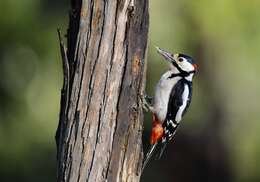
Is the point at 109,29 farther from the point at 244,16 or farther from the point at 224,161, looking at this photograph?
the point at 224,161

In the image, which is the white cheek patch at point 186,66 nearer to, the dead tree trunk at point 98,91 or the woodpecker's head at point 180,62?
the woodpecker's head at point 180,62

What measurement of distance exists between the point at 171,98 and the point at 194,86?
13.3 feet

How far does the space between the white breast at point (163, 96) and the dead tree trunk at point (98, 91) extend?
4.80 ft

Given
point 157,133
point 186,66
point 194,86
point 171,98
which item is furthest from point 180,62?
point 194,86

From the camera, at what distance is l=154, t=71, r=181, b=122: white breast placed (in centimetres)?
702

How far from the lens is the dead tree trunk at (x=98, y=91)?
5449mm

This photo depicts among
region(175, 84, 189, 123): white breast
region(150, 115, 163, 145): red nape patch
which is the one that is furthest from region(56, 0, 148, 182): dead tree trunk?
region(175, 84, 189, 123): white breast

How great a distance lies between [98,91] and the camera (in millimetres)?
5457

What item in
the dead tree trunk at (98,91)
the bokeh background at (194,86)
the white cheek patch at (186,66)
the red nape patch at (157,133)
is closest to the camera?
the dead tree trunk at (98,91)

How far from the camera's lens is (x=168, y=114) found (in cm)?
705

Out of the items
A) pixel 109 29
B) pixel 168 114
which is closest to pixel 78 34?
pixel 109 29

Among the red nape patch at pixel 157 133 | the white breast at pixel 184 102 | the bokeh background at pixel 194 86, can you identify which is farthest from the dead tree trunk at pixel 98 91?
the bokeh background at pixel 194 86

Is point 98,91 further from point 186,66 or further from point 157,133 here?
point 186,66

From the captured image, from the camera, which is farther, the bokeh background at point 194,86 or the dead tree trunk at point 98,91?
the bokeh background at point 194,86
